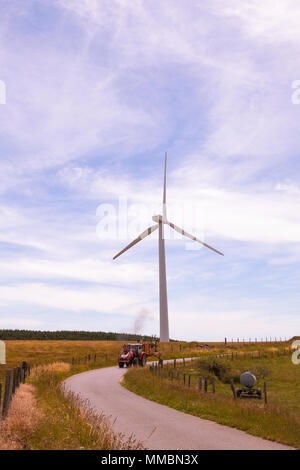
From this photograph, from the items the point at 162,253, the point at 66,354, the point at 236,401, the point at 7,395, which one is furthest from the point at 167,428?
the point at 66,354

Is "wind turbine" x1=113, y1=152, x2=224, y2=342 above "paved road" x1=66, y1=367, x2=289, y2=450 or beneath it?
above

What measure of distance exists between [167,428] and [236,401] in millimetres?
6083

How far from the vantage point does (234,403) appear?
2084cm

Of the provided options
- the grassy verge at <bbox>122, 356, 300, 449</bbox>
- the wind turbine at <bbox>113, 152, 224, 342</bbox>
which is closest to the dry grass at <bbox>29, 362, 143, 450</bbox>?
the grassy verge at <bbox>122, 356, 300, 449</bbox>

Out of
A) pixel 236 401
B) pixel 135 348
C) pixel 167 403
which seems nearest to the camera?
pixel 236 401

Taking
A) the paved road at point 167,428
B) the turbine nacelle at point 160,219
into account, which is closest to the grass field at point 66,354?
the turbine nacelle at point 160,219

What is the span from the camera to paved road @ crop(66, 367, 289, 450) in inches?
547

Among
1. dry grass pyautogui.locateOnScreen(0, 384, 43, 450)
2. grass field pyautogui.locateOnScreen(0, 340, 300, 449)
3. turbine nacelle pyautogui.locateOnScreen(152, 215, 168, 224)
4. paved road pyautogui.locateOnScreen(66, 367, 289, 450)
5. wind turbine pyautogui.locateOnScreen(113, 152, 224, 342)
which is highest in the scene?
turbine nacelle pyautogui.locateOnScreen(152, 215, 168, 224)

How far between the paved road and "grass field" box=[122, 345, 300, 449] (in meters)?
0.69

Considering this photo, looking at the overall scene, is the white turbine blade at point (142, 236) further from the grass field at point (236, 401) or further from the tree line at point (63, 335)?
the tree line at point (63, 335)

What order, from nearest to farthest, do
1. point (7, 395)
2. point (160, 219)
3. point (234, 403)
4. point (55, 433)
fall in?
point (55, 433) < point (7, 395) < point (234, 403) < point (160, 219)

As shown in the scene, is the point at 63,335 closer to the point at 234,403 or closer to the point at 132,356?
the point at 132,356

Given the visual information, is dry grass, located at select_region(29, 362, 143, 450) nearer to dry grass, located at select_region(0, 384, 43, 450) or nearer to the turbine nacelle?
dry grass, located at select_region(0, 384, 43, 450)
